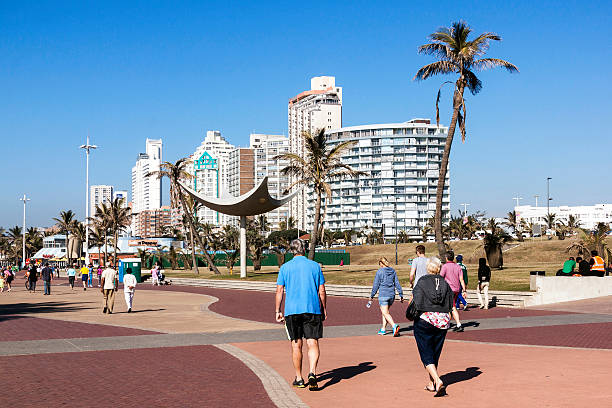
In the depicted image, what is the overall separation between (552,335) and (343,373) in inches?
237

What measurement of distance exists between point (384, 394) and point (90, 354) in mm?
5699

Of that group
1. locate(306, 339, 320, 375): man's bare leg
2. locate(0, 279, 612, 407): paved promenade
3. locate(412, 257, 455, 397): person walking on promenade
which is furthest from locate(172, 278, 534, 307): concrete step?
locate(306, 339, 320, 375): man's bare leg

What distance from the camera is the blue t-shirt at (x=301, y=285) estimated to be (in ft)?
24.7

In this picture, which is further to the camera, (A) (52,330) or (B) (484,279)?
(B) (484,279)

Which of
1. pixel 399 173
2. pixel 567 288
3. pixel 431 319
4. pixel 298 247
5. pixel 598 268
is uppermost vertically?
→ pixel 399 173

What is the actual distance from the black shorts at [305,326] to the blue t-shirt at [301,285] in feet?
0.23

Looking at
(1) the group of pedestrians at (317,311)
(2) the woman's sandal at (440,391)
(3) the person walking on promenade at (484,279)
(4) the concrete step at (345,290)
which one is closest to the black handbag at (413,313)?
(1) the group of pedestrians at (317,311)

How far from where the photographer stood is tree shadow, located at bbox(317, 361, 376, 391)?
26.8 ft

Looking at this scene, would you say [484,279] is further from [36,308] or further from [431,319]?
[36,308]

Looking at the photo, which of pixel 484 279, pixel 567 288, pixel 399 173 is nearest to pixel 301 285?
pixel 484 279

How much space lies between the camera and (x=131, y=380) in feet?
27.3

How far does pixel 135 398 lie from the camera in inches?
285

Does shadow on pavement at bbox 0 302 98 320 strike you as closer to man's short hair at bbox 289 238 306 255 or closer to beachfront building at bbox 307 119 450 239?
man's short hair at bbox 289 238 306 255

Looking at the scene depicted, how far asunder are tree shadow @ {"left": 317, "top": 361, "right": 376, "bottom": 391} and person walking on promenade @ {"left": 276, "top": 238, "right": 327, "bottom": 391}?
1.35 ft
